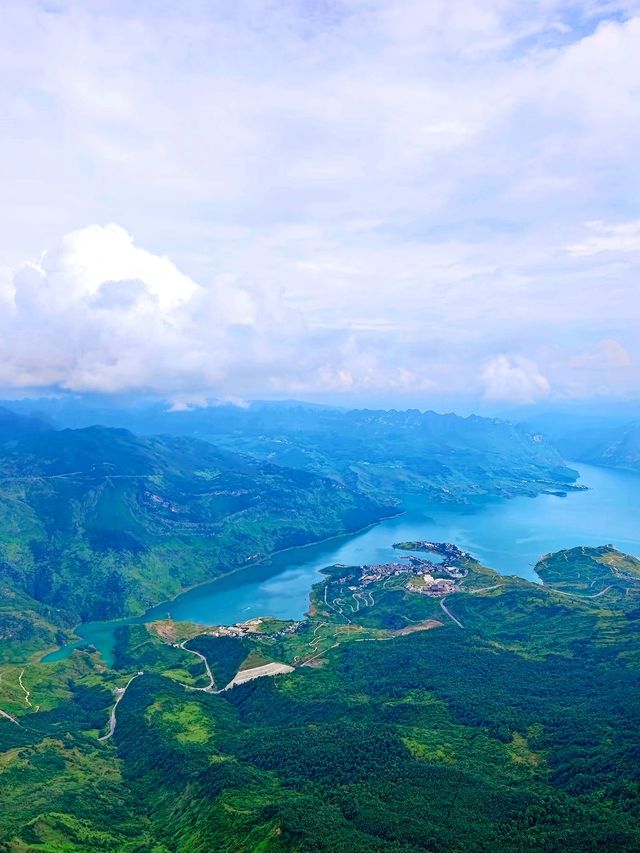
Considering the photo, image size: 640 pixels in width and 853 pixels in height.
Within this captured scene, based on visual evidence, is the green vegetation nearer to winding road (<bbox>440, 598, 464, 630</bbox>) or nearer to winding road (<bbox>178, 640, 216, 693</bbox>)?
winding road (<bbox>440, 598, 464, 630</bbox>)

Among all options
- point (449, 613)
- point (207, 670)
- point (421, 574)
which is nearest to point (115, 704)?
point (207, 670)

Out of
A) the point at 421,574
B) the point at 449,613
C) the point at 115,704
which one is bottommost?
the point at 115,704

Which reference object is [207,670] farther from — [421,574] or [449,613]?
[421,574]

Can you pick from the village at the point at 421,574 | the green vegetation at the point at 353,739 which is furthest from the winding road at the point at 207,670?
the village at the point at 421,574

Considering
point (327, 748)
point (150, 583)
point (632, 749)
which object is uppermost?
point (632, 749)

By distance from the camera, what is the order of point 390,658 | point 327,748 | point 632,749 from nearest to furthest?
point 632,749
point 327,748
point 390,658

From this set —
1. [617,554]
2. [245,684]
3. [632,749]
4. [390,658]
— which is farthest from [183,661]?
[617,554]

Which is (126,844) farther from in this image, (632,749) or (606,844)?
(632,749)

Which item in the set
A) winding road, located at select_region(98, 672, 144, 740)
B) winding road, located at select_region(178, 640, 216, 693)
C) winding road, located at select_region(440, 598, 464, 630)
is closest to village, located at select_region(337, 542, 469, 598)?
winding road, located at select_region(440, 598, 464, 630)
